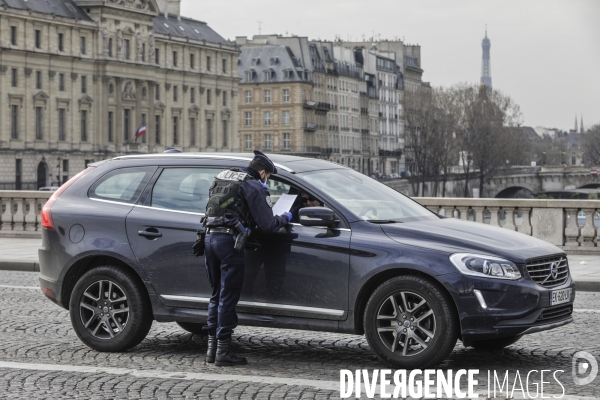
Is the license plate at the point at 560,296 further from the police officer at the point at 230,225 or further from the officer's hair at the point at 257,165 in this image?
the officer's hair at the point at 257,165

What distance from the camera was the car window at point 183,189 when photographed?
9633 mm

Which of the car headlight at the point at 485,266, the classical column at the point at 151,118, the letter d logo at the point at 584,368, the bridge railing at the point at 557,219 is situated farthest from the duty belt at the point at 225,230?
the classical column at the point at 151,118

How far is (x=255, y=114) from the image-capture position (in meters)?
144

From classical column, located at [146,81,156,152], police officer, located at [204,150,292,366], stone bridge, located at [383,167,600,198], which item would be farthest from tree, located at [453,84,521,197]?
police officer, located at [204,150,292,366]

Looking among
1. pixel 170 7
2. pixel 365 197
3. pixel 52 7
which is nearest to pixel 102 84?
pixel 52 7

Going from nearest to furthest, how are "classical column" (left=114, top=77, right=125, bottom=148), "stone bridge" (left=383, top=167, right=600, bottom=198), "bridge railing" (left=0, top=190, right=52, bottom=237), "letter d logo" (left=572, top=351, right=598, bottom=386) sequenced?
"letter d logo" (left=572, top=351, right=598, bottom=386) → "bridge railing" (left=0, top=190, right=52, bottom=237) → "classical column" (left=114, top=77, right=125, bottom=148) → "stone bridge" (left=383, top=167, right=600, bottom=198)

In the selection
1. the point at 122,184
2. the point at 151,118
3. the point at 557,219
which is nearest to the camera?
the point at 122,184

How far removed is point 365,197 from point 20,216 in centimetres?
1688

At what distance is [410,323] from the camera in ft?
28.3

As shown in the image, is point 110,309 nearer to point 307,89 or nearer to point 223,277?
point 223,277

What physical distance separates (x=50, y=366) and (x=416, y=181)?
11696 cm

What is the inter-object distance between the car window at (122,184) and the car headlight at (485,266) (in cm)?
276

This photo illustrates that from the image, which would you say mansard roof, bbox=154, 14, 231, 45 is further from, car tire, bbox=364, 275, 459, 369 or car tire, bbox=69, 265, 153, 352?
car tire, bbox=364, 275, 459, 369

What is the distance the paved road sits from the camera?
814 cm
